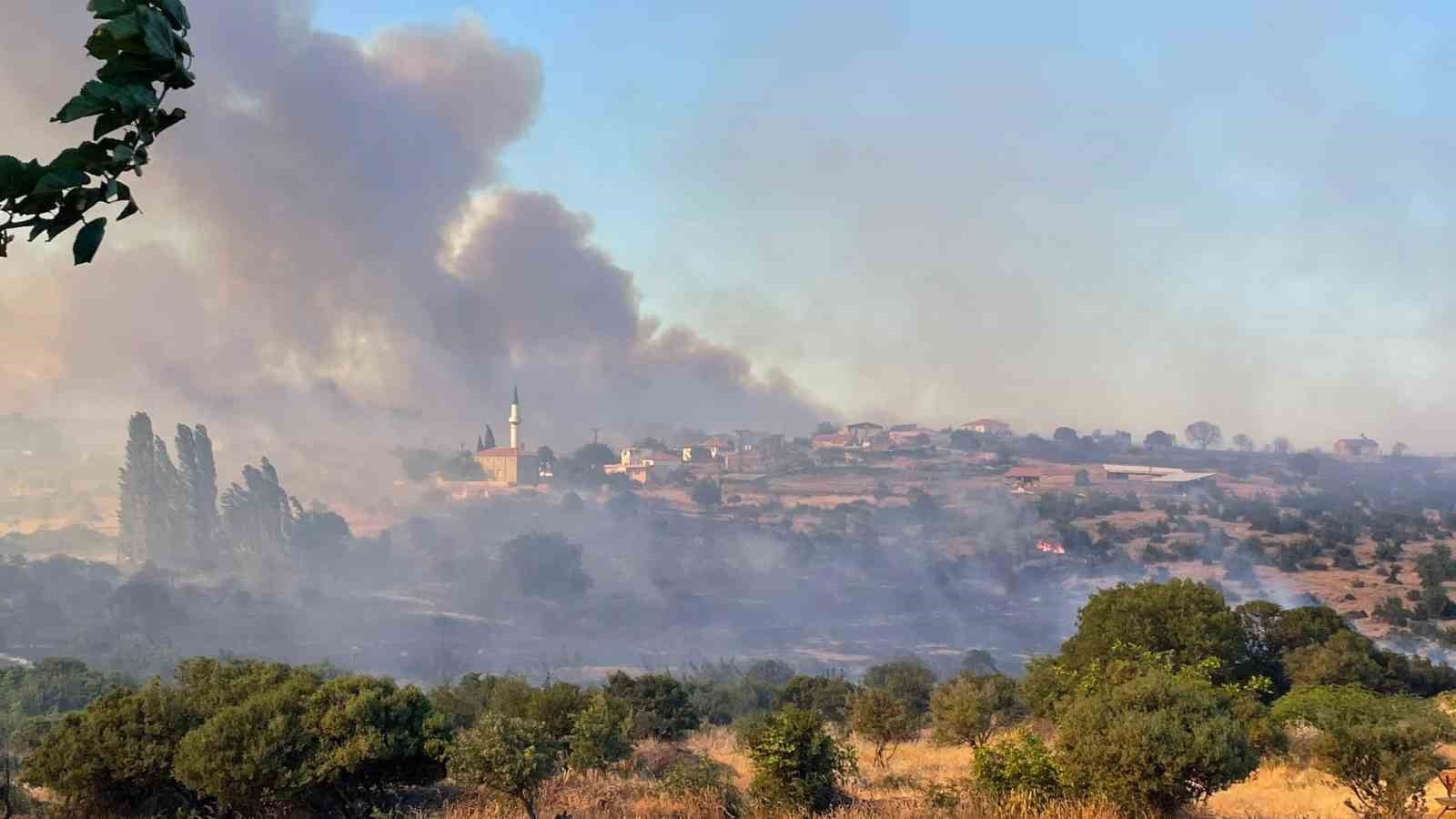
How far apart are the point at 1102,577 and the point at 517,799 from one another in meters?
140

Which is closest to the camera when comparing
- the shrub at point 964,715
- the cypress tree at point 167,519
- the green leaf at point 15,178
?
the green leaf at point 15,178

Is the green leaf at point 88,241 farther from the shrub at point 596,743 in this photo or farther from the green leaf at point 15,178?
the shrub at point 596,743

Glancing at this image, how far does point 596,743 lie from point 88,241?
19365 mm

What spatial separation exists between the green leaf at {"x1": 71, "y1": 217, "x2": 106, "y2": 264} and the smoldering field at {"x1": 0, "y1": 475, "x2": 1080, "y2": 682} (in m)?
101

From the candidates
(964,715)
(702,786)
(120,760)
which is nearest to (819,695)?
(964,715)

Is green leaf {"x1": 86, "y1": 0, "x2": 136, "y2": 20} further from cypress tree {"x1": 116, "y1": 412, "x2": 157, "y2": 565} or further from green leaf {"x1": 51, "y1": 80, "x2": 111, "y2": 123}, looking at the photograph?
cypress tree {"x1": 116, "y1": 412, "x2": 157, "y2": 565}

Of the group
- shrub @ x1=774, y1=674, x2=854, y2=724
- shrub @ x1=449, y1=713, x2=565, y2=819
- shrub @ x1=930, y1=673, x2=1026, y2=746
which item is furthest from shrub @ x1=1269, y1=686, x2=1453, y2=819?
shrub @ x1=774, y1=674, x2=854, y2=724

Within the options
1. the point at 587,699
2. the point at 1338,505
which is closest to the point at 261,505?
the point at 587,699

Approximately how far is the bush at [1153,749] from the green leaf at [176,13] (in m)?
13.1

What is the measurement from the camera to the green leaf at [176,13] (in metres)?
3.53

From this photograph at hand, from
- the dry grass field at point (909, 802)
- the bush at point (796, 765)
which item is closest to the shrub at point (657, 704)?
the dry grass field at point (909, 802)

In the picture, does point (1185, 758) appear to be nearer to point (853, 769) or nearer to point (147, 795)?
point (853, 769)

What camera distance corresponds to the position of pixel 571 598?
154 m

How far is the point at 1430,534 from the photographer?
140500 millimetres
